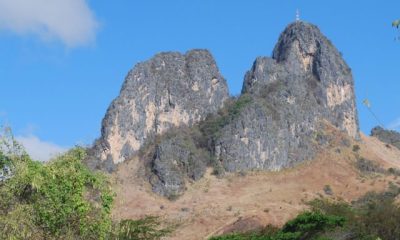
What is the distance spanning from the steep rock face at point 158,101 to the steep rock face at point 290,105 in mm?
10157

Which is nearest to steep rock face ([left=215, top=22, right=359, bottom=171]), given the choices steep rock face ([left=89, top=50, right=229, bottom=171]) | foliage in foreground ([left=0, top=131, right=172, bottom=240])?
steep rock face ([left=89, top=50, right=229, bottom=171])

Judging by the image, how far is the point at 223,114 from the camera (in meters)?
150

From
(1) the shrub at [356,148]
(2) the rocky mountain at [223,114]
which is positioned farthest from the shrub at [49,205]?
(1) the shrub at [356,148]

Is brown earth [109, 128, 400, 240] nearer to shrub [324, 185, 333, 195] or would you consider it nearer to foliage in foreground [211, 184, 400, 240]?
shrub [324, 185, 333, 195]

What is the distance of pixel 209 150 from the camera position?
138875mm

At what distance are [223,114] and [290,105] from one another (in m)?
13.8

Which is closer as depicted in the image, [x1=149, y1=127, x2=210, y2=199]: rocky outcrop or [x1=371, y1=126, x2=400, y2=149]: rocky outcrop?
[x1=149, y1=127, x2=210, y2=199]: rocky outcrop

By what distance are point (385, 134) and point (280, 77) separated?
46472 millimetres

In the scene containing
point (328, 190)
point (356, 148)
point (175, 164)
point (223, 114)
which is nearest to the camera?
point (328, 190)

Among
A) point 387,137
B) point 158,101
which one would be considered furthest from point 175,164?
point 387,137

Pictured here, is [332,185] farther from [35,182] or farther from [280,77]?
[35,182]

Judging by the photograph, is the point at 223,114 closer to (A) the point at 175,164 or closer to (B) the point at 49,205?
(A) the point at 175,164

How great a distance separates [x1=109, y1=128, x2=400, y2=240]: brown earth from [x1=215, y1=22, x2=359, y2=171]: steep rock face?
4.22m

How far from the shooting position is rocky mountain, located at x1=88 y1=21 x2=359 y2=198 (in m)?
136
